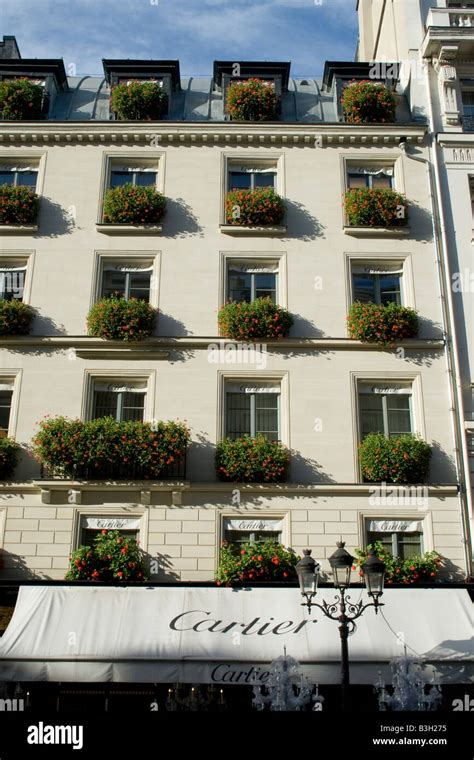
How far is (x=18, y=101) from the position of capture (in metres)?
20.6

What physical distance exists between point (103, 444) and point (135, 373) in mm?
2099

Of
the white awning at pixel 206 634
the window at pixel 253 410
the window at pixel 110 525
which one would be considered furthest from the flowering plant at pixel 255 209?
the white awning at pixel 206 634

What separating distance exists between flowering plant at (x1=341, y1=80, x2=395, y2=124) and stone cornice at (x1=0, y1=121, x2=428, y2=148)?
0.54 meters

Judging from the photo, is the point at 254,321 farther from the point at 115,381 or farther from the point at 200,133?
the point at 200,133

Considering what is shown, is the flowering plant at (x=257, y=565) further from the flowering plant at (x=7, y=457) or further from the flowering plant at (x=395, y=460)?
the flowering plant at (x=7, y=457)

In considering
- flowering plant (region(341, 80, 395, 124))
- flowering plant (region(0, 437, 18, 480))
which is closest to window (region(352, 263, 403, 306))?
flowering plant (region(341, 80, 395, 124))

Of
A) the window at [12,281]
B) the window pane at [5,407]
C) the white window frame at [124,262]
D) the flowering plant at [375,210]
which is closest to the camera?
the window pane at [5,407]

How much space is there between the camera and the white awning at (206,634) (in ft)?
45.6

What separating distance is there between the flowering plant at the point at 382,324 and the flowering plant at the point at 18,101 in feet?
34.1

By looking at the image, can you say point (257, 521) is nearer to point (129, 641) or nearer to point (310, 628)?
point (310, 628)

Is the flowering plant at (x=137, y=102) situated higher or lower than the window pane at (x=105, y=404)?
higher

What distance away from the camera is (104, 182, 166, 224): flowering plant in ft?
62.8

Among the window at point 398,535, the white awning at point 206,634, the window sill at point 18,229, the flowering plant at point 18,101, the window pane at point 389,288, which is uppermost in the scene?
the flowering plant at point 18,101

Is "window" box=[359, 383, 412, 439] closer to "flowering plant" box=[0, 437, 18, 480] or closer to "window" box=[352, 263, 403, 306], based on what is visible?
"window" box=[352, 263, 403, 306]
